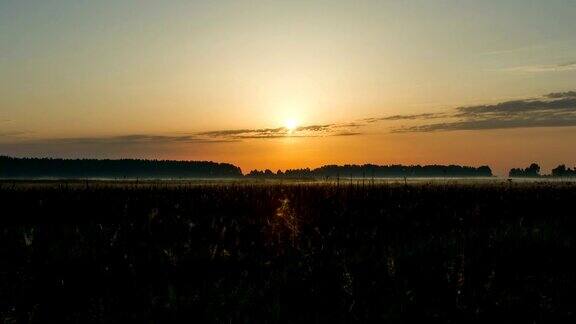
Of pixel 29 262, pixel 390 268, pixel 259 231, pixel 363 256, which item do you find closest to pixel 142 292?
pixel 29 262

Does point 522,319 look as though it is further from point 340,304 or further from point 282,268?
point 282,268

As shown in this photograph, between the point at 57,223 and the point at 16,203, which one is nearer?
the point at 57,223

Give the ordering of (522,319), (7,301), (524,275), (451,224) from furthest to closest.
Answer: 1. (451,224)
2. (524,275)
3. (7,301)
4. (522,319)

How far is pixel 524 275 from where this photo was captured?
8.88m

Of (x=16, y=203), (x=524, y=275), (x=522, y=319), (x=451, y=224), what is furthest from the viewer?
(x=16, y=203)

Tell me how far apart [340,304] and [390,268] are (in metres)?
0.87

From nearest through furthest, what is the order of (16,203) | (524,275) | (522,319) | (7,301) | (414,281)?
(522,319) → (7,301) → (414,281) → (524,275) → (16,203)

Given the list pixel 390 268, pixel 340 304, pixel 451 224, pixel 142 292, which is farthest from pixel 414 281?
pixel 451 224

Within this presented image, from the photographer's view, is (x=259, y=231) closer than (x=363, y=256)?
No

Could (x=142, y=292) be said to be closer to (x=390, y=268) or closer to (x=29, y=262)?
(x=29, y=262)

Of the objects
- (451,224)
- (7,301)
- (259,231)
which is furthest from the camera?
(451,224)

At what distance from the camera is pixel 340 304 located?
23.0ft

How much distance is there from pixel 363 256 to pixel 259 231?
131 inches

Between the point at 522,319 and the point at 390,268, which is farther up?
the point at 390,268
